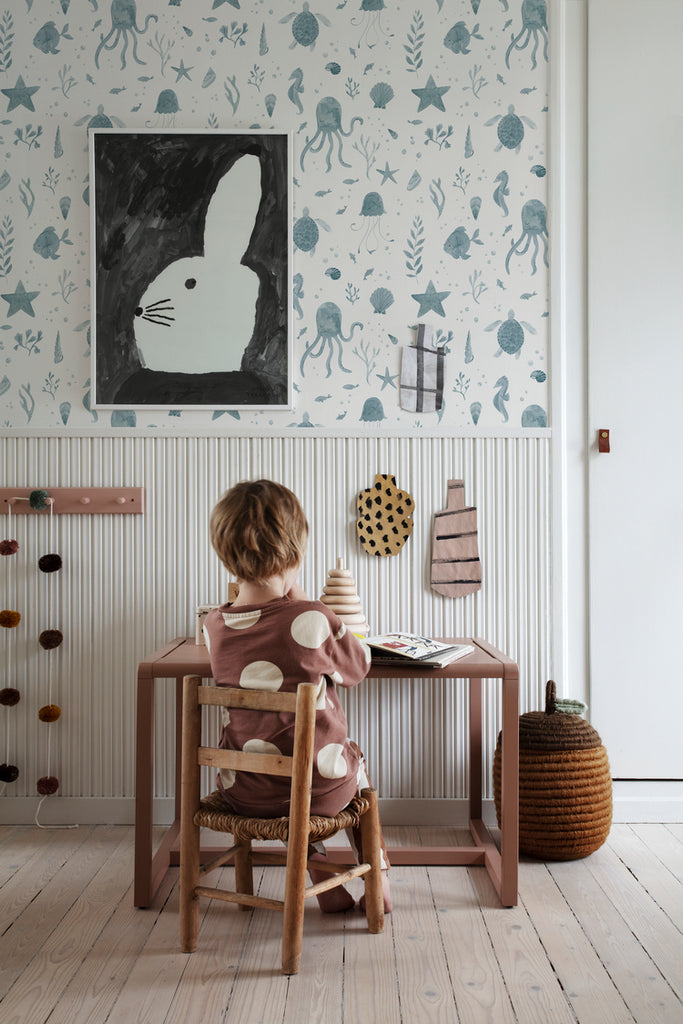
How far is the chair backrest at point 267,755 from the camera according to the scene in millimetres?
1493

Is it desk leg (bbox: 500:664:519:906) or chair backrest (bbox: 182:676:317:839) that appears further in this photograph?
desk leg (bbox: 500:664:519:906)

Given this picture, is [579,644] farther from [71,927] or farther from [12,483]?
[12,483]

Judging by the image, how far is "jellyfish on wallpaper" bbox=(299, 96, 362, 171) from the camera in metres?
2.38

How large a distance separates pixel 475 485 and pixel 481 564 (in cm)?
23

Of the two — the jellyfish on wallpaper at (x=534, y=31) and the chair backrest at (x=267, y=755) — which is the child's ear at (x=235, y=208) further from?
the chair backrest at (x=267, y=755)

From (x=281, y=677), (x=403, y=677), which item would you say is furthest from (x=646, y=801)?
(x=281, y=677)

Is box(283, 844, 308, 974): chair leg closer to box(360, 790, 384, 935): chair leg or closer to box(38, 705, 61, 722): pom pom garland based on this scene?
box(360, 790, 384, 935): chair leg

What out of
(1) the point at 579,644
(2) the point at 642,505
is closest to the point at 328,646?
(1) the point at 579,644

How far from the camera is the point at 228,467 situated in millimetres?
2385

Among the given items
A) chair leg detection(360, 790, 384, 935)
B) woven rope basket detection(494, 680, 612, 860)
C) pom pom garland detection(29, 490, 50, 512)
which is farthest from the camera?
pom pom garland detection(29, 490, 50, 512)

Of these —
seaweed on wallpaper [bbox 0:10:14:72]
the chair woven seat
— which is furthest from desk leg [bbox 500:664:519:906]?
seaweed on wallpaper [bbox 0:10:14:72]

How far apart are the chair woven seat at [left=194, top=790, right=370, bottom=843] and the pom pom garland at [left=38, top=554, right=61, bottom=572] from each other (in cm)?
95

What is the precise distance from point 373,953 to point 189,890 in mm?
396

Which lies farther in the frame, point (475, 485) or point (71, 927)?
point (475, 485)
